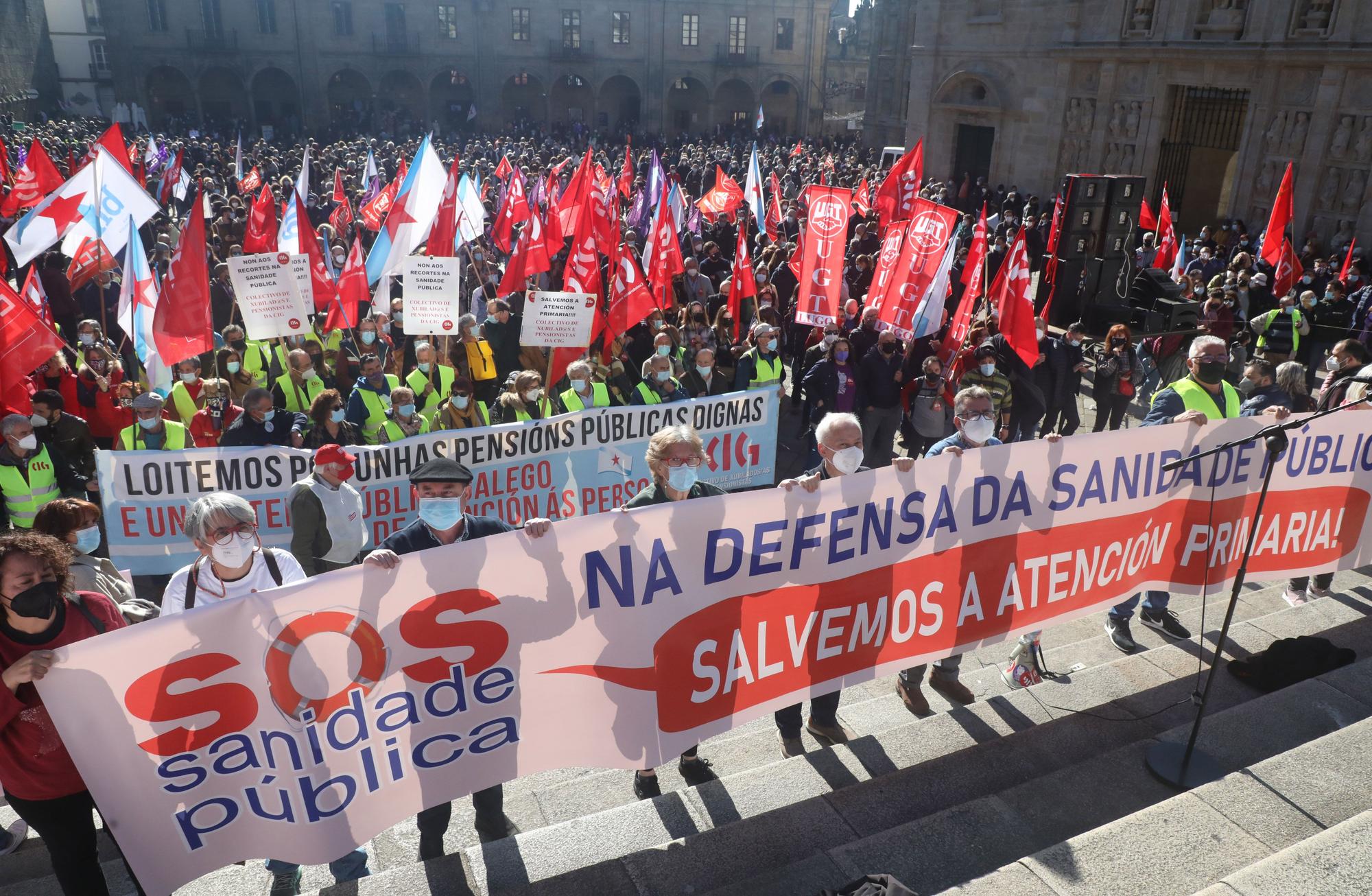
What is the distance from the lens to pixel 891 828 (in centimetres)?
370

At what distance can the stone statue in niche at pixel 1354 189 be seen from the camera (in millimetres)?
19078

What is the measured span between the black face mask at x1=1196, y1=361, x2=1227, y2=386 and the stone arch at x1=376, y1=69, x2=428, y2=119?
52.1 m

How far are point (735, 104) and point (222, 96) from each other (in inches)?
1112

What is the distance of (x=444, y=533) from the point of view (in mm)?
4176

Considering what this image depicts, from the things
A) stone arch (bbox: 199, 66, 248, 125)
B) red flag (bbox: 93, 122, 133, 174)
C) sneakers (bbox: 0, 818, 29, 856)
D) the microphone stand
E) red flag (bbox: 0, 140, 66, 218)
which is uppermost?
stone arch (bbox: 199, 66, 248, 125)

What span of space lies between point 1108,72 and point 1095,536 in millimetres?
23069

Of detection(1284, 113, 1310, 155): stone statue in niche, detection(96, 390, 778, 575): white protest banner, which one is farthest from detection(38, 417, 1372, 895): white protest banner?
detection(1284, 113, 1310, 155): stone statue in niche

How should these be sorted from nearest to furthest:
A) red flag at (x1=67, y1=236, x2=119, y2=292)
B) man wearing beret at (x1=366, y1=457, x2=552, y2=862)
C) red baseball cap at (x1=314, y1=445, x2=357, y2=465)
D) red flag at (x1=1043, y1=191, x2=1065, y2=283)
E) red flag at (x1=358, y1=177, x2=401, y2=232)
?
1. man wearing beret at (x1=366, y1=457, x2=552, y2=862)
2. red baseball cap at (x1=314, y1=445, x2=357, y2=465)
3. red flag at (x1=67, y1=236, x2=119, y2=292)
4. red flag at (x1=358, y1=177, x2=401, y2=232)
5. red flag at (x1=1043, y1=191, x2=1065, y2=283)

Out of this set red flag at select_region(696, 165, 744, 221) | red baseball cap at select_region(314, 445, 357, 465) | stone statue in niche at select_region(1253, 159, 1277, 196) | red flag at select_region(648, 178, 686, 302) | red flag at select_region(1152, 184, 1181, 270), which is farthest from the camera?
stone statue in niche at select_region(1253, 159, 1277, 196)

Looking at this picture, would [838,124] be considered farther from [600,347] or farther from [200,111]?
[600,347]

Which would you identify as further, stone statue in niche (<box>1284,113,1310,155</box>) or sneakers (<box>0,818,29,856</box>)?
stone statue in niche (<box>1284,113,1310,155</box>)

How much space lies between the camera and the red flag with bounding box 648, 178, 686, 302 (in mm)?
10156

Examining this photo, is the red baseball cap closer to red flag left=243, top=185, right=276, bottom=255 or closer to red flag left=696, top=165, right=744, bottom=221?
red flag left=243, top=185, right=276, bottom=255

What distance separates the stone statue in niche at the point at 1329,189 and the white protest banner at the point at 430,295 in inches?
771
